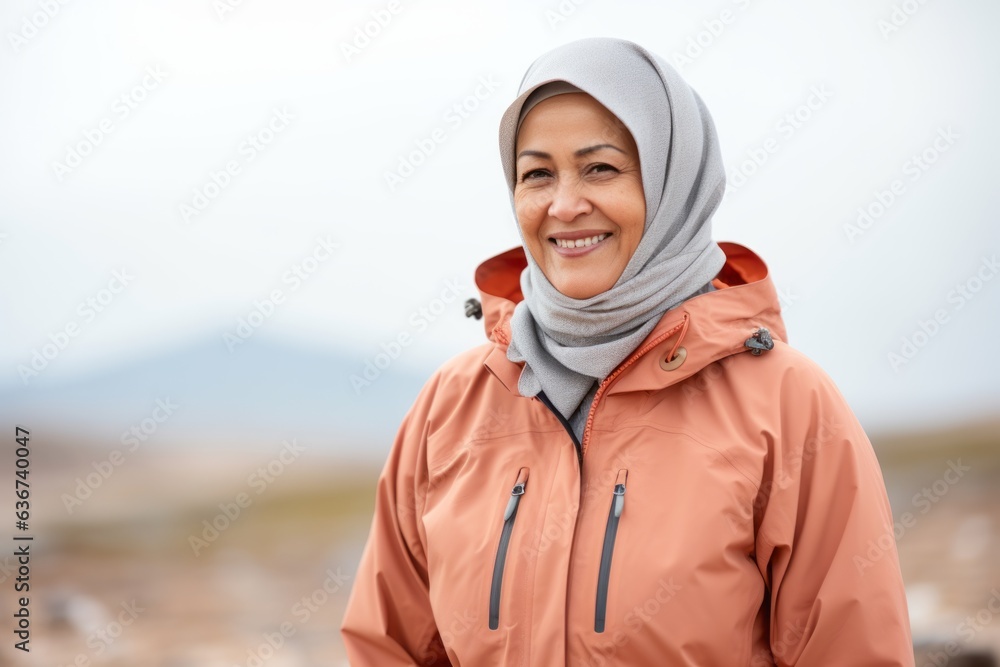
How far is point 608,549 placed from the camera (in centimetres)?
131

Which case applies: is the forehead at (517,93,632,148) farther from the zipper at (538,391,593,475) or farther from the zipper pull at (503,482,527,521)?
the zipper pull at (503,482,527,521)

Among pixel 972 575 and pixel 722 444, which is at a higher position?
pixel 722 444

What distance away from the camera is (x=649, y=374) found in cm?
138

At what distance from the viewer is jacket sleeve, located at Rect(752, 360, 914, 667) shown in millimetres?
1243

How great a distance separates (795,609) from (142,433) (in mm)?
2620

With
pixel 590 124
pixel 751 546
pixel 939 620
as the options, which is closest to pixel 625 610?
pixel 751 546

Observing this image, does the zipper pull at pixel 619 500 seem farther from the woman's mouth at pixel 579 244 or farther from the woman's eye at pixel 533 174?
the woman's eye at pixel 533 174

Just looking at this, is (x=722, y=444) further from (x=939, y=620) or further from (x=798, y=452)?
(x=939, y=620)

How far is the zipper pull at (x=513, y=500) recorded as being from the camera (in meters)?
1.40

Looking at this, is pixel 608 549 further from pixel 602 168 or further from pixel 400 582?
pixel 602 168

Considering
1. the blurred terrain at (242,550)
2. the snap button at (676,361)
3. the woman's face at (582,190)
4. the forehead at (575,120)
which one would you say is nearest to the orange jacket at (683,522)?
the snap button at (676,361)

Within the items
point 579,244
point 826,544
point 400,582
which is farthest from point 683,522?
point 400,582

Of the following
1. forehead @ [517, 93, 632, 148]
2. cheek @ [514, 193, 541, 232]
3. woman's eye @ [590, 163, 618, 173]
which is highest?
forehead @ [517, 93, 632, 148]

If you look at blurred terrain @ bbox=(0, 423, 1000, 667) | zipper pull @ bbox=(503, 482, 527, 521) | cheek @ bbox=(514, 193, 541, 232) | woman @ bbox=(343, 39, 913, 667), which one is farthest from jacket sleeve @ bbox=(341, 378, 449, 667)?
blurred terrain @ bbox=(0, 423, 1000, 667)
